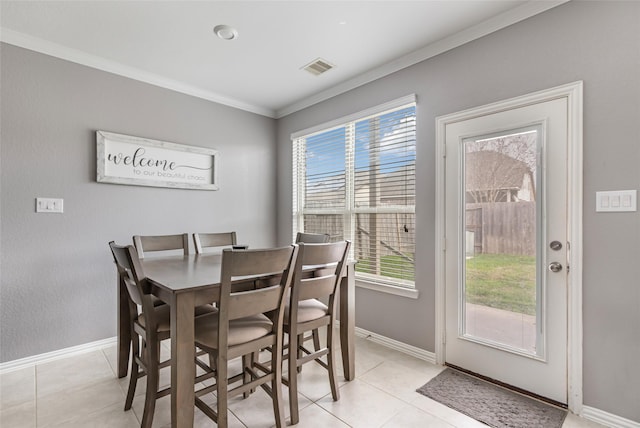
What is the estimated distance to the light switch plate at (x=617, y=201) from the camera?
164 cm

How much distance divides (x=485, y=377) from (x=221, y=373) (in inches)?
72.1

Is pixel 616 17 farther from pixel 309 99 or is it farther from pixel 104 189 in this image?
pixel 104 189

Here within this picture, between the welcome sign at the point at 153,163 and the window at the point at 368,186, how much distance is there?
44.1 inches

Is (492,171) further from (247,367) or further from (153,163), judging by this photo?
(153,163)

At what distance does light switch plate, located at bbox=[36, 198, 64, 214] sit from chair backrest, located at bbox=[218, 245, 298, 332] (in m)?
1.95

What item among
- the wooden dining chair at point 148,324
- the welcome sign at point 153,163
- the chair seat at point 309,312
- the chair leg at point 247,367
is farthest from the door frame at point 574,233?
the welcome sign at point 153,163

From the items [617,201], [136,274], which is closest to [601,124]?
[617,201]

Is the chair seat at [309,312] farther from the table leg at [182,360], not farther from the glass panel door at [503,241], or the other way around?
the glass panel door at [503,241]

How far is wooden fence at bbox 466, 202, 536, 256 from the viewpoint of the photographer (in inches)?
78.6

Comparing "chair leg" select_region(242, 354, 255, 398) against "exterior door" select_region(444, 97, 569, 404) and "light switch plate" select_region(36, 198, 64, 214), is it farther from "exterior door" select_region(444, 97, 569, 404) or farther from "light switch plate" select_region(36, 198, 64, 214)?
"light switch plate" select_region(36, 198, 64, 214)

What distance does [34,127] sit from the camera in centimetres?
239

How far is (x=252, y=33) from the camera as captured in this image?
2.31 meters

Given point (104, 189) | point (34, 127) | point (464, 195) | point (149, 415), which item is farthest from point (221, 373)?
point (34, 127)

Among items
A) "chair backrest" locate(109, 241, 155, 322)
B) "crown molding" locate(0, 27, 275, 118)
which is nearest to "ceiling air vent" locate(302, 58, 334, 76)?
"crown molding" locate(0, 27, 275, 118)
